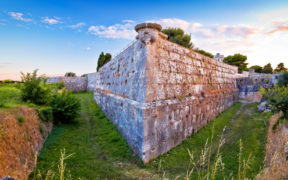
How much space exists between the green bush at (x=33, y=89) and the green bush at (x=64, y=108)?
71 cm

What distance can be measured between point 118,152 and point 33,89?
5298 millimetres

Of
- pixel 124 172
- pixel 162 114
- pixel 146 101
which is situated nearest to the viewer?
pixel 124 172

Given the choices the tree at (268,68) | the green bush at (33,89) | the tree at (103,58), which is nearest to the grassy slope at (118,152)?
the green bush at (33,89)

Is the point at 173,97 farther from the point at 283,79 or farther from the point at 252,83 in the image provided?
the point at 252,83

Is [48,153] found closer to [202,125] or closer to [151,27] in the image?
[151,27]

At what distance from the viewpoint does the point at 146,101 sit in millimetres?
4613

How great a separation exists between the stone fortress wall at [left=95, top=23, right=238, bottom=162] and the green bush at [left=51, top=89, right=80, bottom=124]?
251 cm

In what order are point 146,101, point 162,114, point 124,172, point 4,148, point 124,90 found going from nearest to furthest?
point 4,148
point 124,172
point 146,101
point 162,114
point 124,90

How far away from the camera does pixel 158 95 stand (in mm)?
5016

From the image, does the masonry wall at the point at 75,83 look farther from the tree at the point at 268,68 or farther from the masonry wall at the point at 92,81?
the tree at the point at 268,68

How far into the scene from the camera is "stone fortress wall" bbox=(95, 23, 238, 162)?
15.5 feet

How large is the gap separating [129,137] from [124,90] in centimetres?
211

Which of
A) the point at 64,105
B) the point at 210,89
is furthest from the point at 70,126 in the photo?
the point at 210,89

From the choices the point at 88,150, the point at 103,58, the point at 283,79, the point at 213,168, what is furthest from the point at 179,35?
the point at 213,168
